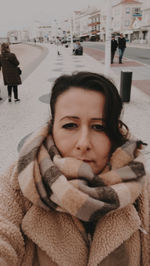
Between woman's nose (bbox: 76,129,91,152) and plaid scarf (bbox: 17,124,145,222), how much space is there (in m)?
0.07

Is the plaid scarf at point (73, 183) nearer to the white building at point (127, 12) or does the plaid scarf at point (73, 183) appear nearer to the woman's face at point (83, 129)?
the woman's face at point (83, 129)

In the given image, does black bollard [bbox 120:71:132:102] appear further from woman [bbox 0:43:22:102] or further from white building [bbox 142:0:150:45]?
white building [bbox 142:0:150:45]

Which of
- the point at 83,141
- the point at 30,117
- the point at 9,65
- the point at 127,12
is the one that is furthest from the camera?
the point at 127,12

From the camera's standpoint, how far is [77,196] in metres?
0.82

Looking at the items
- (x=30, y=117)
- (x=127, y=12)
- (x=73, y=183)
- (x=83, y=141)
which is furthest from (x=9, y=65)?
(x=127, y=12)

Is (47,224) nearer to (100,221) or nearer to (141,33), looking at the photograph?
(100,221)

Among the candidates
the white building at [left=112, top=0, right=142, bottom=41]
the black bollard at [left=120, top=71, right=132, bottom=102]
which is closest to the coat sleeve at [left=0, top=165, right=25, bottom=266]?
the black bollard at [left=120, top=71, right=132, bottom=102]

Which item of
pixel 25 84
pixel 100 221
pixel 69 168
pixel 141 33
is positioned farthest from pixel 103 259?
pixel 141 33

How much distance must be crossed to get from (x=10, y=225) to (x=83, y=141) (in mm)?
454

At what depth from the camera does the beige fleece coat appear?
2.84 feet

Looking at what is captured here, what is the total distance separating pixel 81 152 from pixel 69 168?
105 mm

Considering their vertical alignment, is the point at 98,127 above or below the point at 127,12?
below

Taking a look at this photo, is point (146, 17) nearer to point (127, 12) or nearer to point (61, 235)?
point (127, 12)

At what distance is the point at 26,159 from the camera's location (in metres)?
0.94
